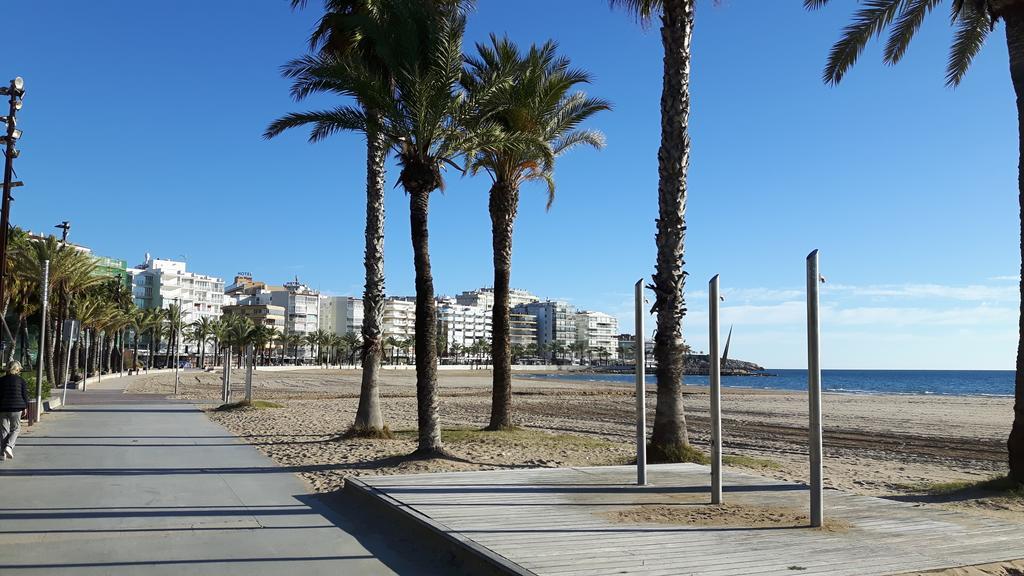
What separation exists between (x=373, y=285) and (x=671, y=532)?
35.8 ft

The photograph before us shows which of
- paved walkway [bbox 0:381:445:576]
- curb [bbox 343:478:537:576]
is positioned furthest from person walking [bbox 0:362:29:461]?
curb [bbox 343:478:537:576]

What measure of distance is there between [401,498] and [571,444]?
8.22 m

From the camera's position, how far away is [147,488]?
959cm

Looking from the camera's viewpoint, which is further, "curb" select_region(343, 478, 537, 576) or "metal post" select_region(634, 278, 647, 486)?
"metal post" select_region(634, 278, 647, 486)

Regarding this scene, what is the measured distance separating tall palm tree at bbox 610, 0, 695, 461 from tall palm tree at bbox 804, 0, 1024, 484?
2145 mm

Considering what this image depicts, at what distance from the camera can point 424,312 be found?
1316 centimetres

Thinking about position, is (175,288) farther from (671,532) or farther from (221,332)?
(671,532)

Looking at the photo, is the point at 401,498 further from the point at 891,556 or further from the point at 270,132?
the point at 270,132

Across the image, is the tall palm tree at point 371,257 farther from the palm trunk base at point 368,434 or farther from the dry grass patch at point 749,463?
the dry grass patch at point 749,463

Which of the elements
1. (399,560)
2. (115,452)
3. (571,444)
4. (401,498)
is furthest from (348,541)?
(571,444)

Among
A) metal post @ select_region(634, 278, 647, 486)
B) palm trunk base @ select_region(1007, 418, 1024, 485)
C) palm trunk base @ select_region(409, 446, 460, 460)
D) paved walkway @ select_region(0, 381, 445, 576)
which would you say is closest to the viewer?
paved walkway @ select_region(0, 381, 445, 576)

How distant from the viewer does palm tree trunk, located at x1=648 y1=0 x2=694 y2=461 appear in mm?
12219

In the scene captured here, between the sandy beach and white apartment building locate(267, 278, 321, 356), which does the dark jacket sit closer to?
the sandy beach

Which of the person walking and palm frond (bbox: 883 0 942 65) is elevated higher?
palm frond (bbox: 883 0 942 65)
